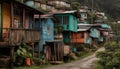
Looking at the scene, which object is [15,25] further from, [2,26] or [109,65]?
[109,65]

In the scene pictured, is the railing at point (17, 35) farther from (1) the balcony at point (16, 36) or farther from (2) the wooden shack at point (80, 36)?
(2) the wooden shack at point (80, 36)

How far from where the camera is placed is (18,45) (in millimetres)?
23656

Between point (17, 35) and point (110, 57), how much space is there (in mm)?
7758

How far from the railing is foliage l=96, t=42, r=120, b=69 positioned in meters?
6.78

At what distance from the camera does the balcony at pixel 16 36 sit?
71.3ft

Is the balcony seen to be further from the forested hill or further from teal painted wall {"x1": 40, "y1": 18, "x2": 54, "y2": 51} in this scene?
the forested hill

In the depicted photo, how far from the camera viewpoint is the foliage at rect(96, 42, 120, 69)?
A: 20141 millimetres

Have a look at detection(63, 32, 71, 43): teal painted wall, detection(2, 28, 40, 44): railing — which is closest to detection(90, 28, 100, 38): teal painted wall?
detection(63, 32, 71, 43): teal painted wall

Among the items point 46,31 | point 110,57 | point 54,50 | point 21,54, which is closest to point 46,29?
point 46,31

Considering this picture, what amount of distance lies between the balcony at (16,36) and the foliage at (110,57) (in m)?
6.78

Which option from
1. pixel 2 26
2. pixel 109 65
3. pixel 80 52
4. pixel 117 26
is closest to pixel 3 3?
pixel 2 26

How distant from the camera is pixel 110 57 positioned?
21.1 metres

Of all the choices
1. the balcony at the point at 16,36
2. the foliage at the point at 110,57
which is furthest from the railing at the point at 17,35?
the foliage at the point at 110,57

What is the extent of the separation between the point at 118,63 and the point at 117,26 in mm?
63119
